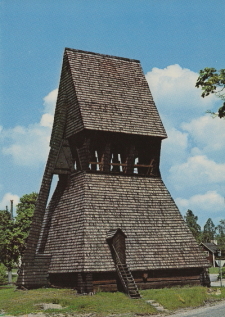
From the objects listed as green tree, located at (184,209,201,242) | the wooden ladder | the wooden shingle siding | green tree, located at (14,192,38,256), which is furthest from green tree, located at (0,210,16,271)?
green tree, located at (184,209,201,242)

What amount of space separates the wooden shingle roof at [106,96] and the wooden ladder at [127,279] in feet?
27.4

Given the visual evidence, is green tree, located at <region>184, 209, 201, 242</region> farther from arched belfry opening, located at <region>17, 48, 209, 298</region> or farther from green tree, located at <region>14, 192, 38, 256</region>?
arched belfry opening, located at <region>17, 48, 209, 298</region>

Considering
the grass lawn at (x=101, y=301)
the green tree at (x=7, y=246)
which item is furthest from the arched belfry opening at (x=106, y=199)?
the green tree at (x=7, y=246)

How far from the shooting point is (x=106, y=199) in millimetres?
27359

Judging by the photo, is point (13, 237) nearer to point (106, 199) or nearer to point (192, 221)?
point (106, 199)

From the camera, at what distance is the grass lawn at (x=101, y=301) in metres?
19.7

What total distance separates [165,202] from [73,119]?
7.80 meters

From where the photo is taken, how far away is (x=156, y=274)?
2633cm

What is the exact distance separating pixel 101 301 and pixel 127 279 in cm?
291

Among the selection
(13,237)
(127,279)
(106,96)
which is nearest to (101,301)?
(127,279)

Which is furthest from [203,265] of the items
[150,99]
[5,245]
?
[5,245]

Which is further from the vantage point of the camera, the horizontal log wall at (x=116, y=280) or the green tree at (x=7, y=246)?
the green tree at (x=7, y=246)

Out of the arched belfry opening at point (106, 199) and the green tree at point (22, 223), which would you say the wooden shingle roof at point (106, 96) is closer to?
the arched belfry opening at point (106, 199)

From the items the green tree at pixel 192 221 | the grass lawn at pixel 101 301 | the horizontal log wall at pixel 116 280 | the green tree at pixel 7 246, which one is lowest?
the grass lawn at pixel 101 301
